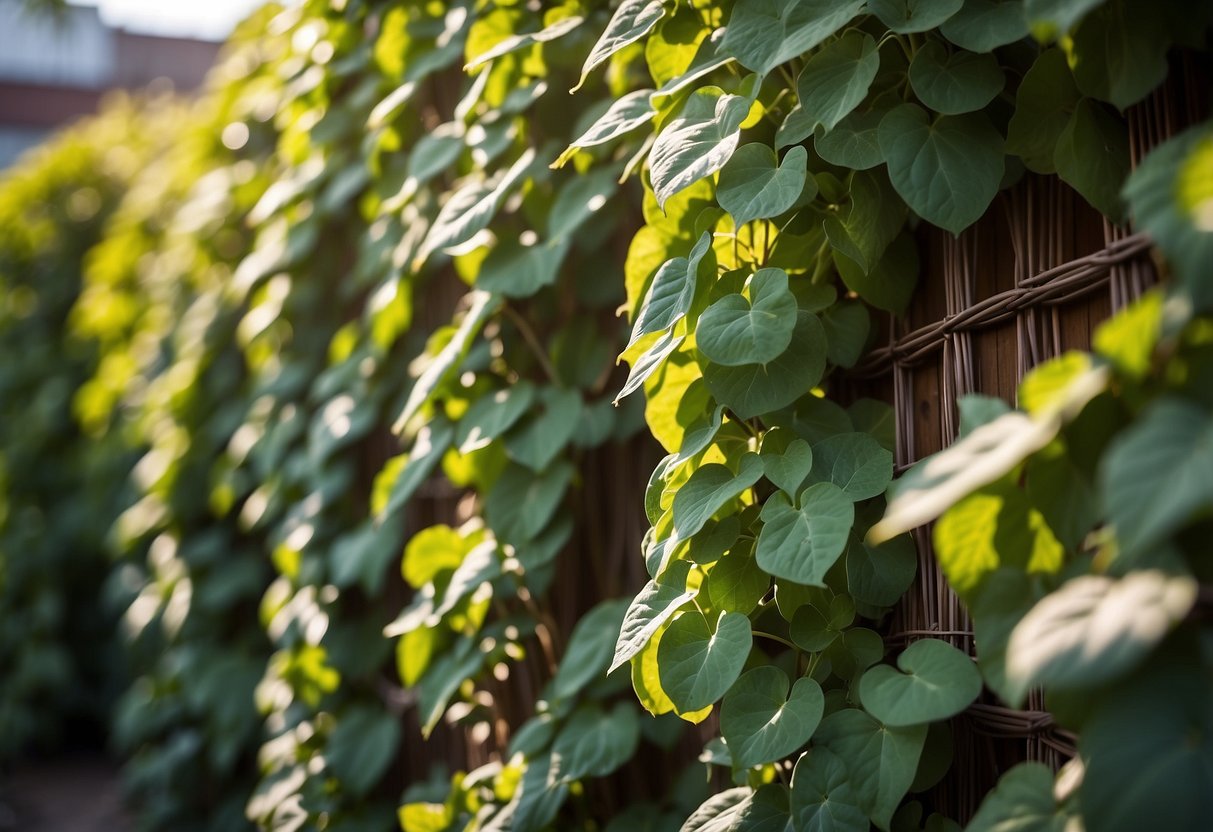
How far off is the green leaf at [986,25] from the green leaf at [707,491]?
41 centimetres

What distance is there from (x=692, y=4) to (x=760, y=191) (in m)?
0.27

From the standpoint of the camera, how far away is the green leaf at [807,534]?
0.85 meters

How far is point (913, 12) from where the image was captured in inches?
34.3

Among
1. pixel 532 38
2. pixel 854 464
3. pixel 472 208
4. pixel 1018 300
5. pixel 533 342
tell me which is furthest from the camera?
pixel 533 342

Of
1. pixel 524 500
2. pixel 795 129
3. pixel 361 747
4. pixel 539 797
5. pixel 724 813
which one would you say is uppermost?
pixel 795 129

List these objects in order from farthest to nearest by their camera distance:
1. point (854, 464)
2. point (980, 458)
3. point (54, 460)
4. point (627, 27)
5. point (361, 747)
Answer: point (54, 460) < point (361, 747) < point (627, 27) < point (854, 464) < point (980, 458)

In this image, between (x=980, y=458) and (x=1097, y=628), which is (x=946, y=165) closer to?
(x=980, y=458)

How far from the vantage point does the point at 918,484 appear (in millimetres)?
664

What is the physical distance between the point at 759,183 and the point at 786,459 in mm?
261

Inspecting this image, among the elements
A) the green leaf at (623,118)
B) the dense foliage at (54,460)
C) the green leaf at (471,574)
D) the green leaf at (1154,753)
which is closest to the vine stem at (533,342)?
the green leaf at (471,574)

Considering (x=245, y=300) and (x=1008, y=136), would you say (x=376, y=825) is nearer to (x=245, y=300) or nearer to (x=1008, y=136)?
(x=245, y=300)

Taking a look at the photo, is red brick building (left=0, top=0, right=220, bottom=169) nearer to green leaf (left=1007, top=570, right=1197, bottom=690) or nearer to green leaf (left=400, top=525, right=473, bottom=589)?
green leaf (left=400, top=525, right=473, bottom=589)

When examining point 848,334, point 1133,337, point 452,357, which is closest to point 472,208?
point 452,357

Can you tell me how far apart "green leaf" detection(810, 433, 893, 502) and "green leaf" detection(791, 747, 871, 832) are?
24 centimetres
